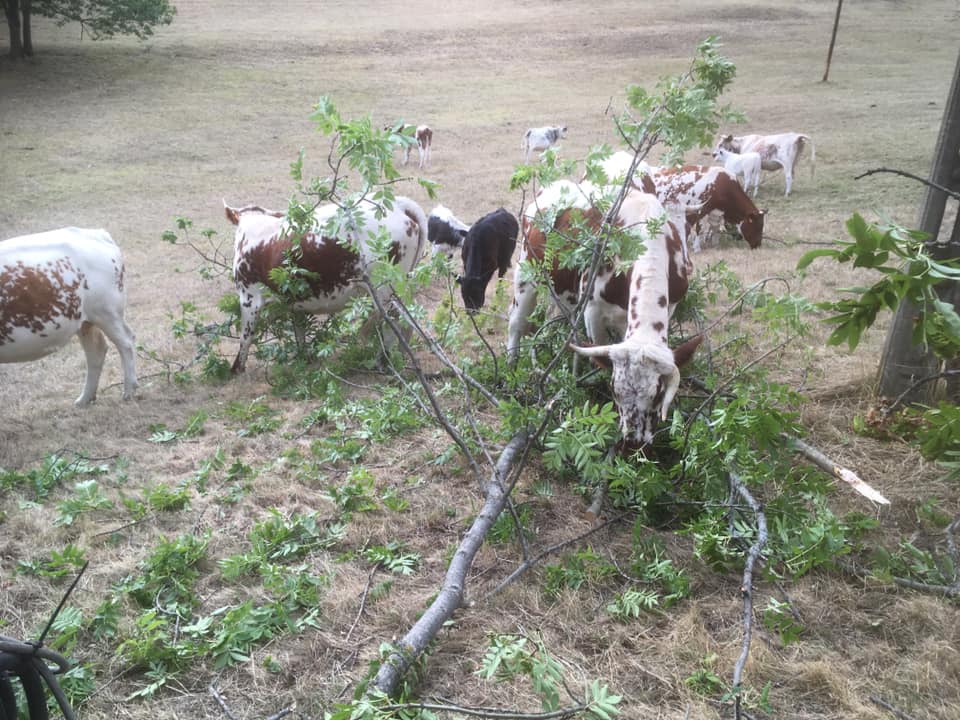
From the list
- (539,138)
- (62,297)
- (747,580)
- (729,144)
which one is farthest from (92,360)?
(729,144)

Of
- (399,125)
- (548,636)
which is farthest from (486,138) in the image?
(548,636)

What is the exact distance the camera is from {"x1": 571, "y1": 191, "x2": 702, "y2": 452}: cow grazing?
3.54 meters

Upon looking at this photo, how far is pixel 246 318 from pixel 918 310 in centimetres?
581

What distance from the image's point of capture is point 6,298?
5.61 meters

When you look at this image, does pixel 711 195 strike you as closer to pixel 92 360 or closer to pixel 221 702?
pixel 92 360

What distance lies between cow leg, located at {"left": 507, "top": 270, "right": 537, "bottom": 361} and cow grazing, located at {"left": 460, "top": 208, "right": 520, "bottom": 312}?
5.34 ft

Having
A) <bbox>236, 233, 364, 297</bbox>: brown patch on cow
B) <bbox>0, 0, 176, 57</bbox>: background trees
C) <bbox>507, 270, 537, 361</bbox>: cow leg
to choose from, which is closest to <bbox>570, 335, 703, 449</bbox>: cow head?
<bbox>507, 270, 537, 361</bbox>: cow leg

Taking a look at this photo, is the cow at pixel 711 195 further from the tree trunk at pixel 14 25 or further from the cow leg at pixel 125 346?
the tree trunk at pixel 14 25

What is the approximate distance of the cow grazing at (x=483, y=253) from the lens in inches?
300

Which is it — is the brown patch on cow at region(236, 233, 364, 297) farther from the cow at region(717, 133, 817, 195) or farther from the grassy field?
the cow at region(717, 133, 817, 195)

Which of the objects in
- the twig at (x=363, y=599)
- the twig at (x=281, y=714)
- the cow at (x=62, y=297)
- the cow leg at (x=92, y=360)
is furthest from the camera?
the cow leg at (x=92, y=360)

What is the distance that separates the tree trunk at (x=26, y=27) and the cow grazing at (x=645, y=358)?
28.3m

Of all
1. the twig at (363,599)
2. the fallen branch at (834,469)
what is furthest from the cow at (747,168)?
the twig at (363,599)

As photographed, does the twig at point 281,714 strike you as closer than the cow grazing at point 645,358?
Yes
